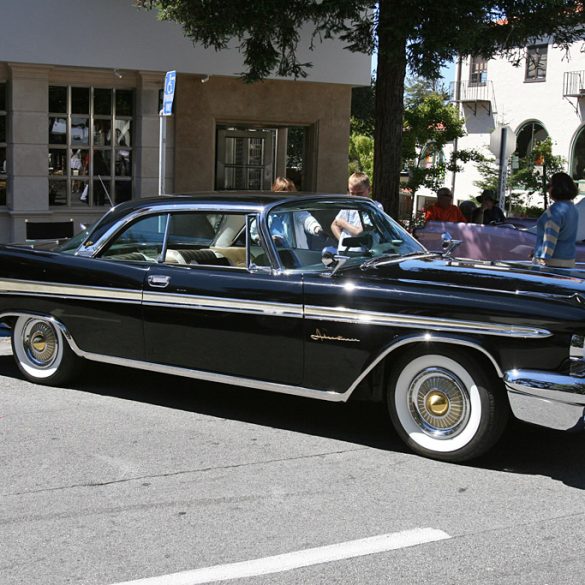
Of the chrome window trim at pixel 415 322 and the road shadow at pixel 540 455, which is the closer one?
the chrome window trim at pixel 415 322

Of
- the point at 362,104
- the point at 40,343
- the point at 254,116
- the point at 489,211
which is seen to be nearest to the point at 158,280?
the point at 40,343

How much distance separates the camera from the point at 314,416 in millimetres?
6184

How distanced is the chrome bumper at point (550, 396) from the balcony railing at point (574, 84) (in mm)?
33063

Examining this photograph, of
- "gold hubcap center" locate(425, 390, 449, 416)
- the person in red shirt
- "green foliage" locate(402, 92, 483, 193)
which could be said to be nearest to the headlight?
"gold hubcap center" locate(425, 390, 449, 416)

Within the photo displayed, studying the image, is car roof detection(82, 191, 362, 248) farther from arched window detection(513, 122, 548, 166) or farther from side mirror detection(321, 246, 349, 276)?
arched window detection(513, 122, 548, 166)

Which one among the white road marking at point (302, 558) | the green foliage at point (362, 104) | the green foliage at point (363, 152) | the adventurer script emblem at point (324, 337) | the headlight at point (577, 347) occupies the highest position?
the green foliage at point (362, 104)

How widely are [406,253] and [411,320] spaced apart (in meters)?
1.22

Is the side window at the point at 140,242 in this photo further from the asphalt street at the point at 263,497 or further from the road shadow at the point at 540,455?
the road shadow at the point at 540,455

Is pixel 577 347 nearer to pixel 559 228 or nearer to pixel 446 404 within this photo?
pixel 446 404

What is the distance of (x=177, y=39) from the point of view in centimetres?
1448

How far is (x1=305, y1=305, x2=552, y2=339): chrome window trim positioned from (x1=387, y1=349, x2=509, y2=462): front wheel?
16cm

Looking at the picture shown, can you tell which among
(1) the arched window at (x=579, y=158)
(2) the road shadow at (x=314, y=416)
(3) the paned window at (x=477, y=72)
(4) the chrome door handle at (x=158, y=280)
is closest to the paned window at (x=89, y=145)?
(2) the road shadow at (x=314, y=416)

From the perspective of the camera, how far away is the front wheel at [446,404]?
499cm

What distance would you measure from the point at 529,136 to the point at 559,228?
3246 centimetres
